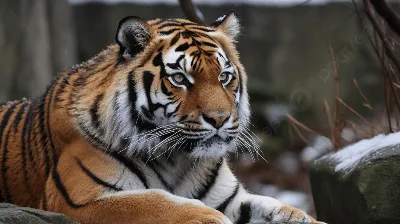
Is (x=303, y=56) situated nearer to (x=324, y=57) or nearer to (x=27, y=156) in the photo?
(x=324, y=57)

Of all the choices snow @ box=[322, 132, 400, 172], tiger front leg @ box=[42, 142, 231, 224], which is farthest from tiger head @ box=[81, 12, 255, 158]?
snow @ box=[322, 132, 400, 172]

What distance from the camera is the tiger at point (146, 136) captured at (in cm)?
300

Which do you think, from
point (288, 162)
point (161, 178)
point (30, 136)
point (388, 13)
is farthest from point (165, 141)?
point (288, 162)

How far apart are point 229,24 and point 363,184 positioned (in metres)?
0.96

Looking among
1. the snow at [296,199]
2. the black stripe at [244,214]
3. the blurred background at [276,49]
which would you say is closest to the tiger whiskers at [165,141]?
the black stripe at [244,214]

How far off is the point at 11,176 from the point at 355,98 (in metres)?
6.43

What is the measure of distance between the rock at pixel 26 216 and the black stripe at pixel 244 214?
907mm

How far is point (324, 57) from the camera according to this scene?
958 centimetres

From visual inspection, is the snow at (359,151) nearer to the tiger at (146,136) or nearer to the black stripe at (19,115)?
the tiger at (146,136)

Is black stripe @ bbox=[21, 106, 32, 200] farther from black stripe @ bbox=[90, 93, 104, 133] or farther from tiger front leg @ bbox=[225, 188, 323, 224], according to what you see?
tiger front leg @ bbox=[225, 188, 323, 224]

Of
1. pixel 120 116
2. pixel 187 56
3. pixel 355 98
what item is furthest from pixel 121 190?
pixel 355 98

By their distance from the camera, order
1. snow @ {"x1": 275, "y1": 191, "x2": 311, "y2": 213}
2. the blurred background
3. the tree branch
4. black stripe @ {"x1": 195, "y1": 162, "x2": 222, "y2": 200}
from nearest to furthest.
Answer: black stripe @ {"x1": 195, "y1": 162, "x2": 222, "y2": 200} → the tree branch → snow @ {"x1": 275, "y1": 191, "x2": 311, "y2": 213} → the blurred background

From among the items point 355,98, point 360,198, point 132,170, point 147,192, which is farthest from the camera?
point 355,98

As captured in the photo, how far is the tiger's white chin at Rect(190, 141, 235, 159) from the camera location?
120 inches
